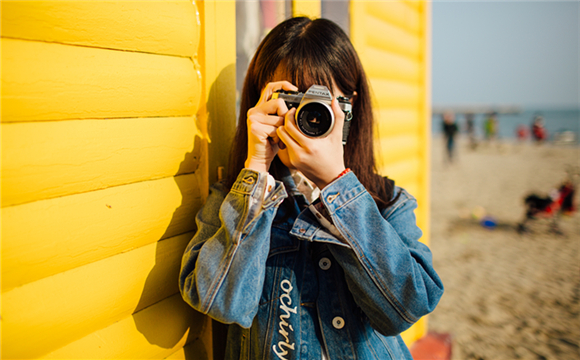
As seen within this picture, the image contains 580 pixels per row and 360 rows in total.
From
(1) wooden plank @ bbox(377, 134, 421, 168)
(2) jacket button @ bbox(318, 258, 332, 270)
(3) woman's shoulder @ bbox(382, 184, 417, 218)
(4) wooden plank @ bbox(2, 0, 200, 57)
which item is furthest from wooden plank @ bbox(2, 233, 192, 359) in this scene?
(1) wooden plank @ bbox(377, 134, 421, 168)

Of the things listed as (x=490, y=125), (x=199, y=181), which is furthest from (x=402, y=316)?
(x=490, y=125)

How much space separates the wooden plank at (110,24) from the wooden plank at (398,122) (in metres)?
1.60

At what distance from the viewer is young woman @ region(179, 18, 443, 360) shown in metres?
1.00

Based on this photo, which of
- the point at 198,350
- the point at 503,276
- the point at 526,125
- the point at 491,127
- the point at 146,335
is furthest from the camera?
the point at 526,125

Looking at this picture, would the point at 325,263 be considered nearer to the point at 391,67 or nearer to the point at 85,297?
the point at 85,297

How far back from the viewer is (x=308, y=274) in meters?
1.15

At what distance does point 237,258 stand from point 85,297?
47 cm

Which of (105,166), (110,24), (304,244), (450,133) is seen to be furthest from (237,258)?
(450,133)

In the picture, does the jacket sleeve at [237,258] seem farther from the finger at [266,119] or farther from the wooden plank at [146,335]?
the wooden plank at [146,335]

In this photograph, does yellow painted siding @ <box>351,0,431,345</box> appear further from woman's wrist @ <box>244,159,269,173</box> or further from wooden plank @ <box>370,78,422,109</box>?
woman's wrist @ <box>244,159,269,173</box>

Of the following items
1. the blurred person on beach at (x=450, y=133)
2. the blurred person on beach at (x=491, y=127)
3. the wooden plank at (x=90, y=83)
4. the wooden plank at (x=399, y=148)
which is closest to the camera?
the wooden plank at (x=90, y=83)

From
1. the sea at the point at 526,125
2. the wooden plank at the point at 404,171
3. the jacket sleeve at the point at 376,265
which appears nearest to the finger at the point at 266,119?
the jacket sleeve at the point at 376,265

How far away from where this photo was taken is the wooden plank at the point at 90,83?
850mm

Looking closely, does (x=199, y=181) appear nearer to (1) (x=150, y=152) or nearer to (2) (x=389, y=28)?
(1) (x=150, y=152)
